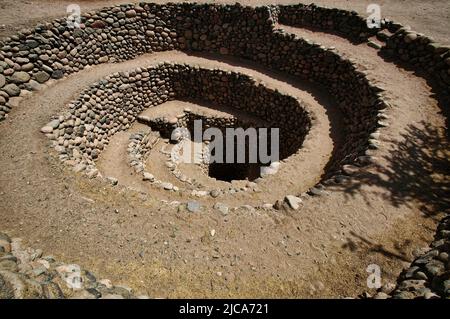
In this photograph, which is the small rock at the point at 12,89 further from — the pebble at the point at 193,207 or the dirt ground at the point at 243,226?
the pebble at the point at 193,207

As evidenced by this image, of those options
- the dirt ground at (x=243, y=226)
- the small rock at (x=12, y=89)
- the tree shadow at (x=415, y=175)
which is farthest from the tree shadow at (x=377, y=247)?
the small rock at (x=12, y=89)

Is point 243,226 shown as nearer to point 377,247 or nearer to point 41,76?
point 377,247

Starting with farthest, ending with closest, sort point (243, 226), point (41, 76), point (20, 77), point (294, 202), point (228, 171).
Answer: point (228, 171) → point (41, 76) → point (20, 77) → point (294, 202) → point (243, 226)

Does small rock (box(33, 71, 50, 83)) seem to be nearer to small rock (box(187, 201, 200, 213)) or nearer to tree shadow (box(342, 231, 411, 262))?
small rock (box(187, 201, 200, 213))

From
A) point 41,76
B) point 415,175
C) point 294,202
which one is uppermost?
point 41,76

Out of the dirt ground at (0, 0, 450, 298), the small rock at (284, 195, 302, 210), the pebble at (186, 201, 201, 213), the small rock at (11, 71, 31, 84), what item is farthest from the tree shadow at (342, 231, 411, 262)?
the small rock at (11, 71, 31, 84)

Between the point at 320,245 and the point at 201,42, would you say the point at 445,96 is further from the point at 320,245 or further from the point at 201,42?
the point at 201,42

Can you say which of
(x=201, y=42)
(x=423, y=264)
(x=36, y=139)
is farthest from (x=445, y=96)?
(x=36, y=139)

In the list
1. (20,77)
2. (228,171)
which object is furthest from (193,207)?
(20,77)
